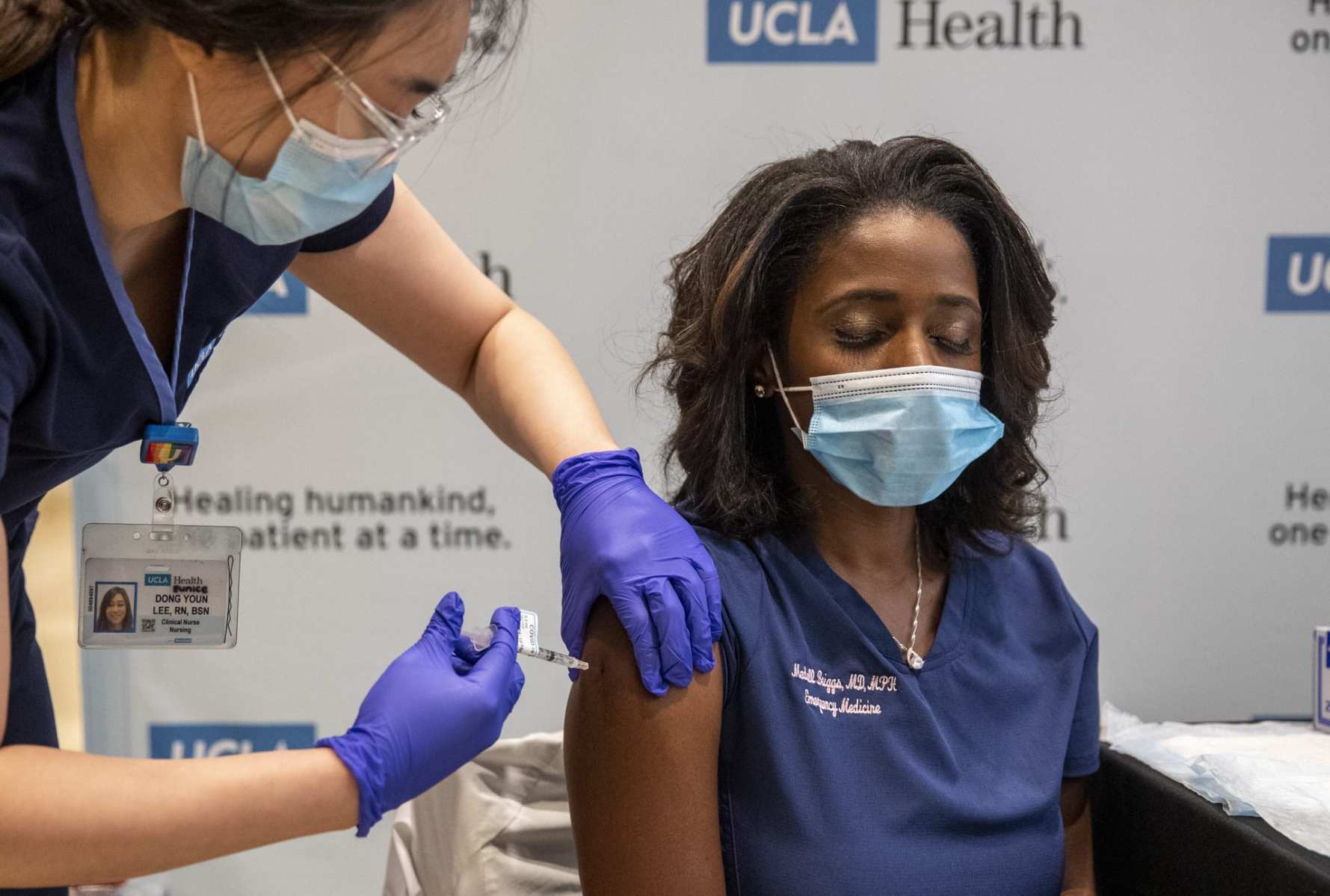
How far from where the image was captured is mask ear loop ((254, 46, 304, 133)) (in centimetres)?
92

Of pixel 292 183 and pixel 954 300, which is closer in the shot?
pixel 292 183

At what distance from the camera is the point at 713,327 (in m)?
1.41

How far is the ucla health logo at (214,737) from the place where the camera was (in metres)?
2.14

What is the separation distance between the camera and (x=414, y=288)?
55.1 inches

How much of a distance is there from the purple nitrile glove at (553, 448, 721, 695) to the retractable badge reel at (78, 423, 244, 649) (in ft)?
1.22

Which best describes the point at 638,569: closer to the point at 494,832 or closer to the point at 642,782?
the point at 642,782

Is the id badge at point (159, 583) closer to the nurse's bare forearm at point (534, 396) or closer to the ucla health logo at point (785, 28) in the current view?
the nurse's bare forearm at point (534, 396)

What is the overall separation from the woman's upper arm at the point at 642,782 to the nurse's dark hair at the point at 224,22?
635 millimetres

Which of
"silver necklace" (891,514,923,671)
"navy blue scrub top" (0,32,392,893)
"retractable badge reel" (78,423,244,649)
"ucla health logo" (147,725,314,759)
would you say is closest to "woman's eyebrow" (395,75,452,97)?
"navy blue scrub top" (0,32,392,893)

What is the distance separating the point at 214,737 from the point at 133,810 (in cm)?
146

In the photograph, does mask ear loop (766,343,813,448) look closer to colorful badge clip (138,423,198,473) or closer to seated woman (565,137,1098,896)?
seated woman (565,137,1098,896)

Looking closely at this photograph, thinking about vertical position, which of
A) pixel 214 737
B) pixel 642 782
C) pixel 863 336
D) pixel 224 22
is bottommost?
pixel 214 737

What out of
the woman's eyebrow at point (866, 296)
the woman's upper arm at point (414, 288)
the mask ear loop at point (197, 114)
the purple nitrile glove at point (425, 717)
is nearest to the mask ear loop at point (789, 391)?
the woman's eyebrow at point (866, 296)

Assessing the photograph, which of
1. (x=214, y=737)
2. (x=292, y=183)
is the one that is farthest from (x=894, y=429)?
(x=214, y=737)
